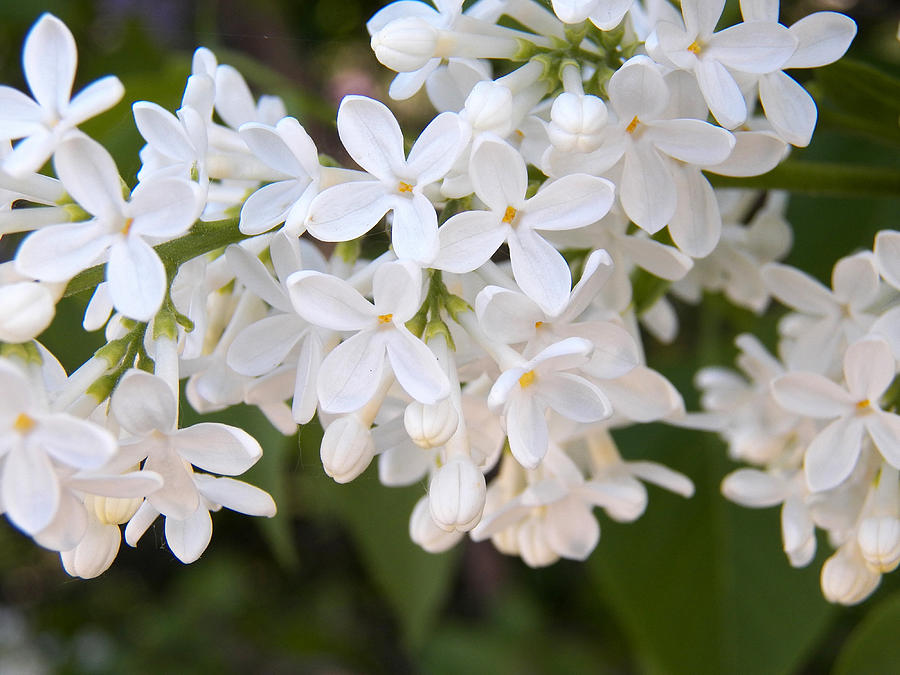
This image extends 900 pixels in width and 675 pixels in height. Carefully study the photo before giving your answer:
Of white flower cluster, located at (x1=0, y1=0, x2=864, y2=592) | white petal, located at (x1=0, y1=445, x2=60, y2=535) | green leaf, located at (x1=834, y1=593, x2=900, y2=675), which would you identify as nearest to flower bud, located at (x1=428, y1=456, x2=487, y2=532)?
white flower cluster, located at (x1=0, y1=0, x2=864, y2=592)

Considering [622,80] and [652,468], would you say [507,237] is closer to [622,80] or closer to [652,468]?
[622,80]

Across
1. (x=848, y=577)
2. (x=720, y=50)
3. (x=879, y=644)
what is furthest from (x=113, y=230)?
(x=879, y=644)

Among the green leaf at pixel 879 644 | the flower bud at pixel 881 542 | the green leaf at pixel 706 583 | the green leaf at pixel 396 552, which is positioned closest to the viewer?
the flower bud at pixel 881 542

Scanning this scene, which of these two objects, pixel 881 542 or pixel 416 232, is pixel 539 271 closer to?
pixel 416 232

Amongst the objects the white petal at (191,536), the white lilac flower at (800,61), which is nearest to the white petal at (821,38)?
the white lilac flower at (800,61)

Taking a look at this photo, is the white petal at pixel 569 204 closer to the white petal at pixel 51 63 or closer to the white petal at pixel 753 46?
the white petal at pixel 753 46

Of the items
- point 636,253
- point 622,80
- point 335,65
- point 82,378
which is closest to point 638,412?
point 636,253
